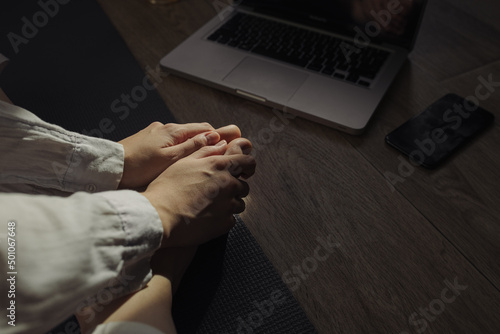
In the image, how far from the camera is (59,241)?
0.35 m

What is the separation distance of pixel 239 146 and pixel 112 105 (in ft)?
0.90

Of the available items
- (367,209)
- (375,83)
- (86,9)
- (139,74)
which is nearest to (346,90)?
(375,83)

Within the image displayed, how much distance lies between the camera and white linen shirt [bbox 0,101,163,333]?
0.34m

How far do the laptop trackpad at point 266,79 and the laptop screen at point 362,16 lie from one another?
5.3 inches

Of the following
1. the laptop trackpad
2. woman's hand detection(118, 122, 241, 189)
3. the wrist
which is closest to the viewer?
the wrist

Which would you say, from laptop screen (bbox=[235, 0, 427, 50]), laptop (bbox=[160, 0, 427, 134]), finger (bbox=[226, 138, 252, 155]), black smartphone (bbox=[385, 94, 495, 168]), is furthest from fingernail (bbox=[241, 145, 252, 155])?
laptop screen (bbox=[235, 0, 427, 50])

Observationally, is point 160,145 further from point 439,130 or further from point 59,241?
point 439,130

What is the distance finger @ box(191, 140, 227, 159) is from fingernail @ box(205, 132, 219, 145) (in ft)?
0.03

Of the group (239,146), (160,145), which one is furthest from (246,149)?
(160,145)

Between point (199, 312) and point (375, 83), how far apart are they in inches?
17.9

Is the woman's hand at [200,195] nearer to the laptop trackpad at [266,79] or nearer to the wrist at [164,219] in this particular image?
the wrist at [164,219]

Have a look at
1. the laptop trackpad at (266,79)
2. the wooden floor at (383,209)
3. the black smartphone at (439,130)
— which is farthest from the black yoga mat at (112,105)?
the black smartphone at (439,130)

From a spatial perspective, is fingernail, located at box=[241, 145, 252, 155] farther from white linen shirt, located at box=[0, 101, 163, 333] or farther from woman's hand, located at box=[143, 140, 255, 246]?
white linen shirt, located at box=[0, 101, 163, 333]

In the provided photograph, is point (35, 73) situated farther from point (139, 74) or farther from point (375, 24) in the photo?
point (375, 24)
